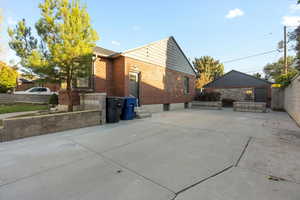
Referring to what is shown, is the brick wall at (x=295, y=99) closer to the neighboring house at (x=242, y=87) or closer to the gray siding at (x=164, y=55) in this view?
the neighboring house at (x=242, y=87)

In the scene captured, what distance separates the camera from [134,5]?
9.30 m

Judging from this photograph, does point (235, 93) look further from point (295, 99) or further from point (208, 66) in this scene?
point (208, 66)

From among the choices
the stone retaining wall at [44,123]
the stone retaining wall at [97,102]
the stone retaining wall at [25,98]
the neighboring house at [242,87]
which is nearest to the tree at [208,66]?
the neighboring house at [242,87]

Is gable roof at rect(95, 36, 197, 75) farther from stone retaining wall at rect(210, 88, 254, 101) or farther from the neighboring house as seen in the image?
stone retaining wall at rect(210, 88, 254, 101)

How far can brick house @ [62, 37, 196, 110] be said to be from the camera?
7.83m

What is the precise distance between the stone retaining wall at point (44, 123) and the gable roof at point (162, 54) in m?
3.99

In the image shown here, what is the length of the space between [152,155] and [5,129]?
450cm

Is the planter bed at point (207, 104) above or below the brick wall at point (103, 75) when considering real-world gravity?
below

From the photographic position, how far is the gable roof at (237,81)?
14281 millimetres

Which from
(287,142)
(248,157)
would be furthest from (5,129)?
(287,142)

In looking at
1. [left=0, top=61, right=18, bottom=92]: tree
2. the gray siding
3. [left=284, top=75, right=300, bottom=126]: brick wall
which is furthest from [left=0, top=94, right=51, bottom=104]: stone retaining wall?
[left=284, top=75, right=300, bottom=126]: brick wall

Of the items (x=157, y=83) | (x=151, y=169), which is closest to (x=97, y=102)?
(x=151, y=169)

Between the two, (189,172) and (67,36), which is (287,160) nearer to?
(189,172)

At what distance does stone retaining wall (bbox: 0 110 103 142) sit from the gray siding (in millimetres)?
4308
